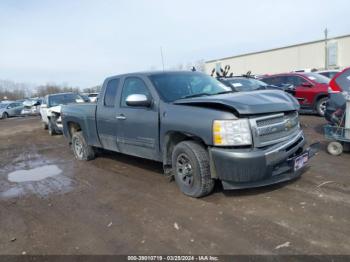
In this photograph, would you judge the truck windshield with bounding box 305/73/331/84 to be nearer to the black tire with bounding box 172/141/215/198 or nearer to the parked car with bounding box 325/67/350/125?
the parked car with bounding box 325/67/350/125

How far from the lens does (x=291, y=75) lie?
1311 cm

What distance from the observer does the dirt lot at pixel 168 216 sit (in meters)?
3.45

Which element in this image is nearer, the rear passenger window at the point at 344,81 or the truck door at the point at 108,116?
the truck door at the point at 108,116

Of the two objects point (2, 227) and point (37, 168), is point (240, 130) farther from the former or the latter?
point (37, 168)

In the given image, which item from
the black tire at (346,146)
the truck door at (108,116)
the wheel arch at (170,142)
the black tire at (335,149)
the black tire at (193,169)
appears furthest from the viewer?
the black tire at (346,146)

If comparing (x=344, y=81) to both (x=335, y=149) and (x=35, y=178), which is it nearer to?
(x=335, y=149)

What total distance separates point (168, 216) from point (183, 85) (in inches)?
89.2

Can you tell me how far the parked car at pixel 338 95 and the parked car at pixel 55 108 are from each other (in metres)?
9.24

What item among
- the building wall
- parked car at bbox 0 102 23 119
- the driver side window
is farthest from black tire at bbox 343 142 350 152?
the building wall

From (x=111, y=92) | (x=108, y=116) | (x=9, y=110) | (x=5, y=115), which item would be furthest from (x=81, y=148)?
(x=5, y=115)

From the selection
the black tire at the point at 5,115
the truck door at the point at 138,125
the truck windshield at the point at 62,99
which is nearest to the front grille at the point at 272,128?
the truck door at the point at 138,125

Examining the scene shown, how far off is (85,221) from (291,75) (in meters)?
11.0

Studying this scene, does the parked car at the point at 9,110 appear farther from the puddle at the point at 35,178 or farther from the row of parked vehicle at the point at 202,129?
the row of parked vehicle at the point at 202,129

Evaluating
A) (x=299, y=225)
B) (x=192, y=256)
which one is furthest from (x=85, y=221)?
(x=299, y=225)
